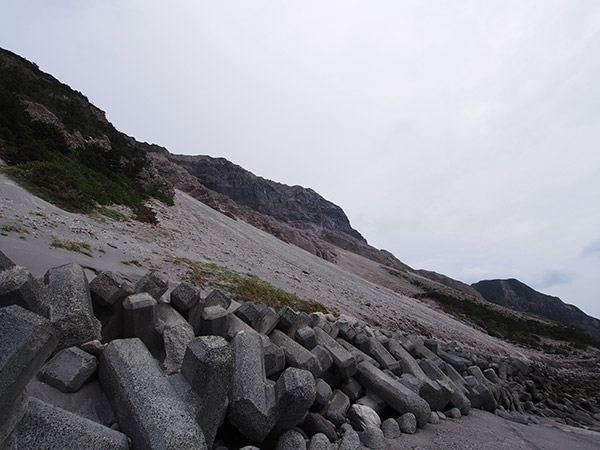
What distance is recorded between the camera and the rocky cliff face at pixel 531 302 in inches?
4198

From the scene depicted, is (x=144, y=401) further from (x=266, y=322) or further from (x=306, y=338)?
(x=306, y=338)

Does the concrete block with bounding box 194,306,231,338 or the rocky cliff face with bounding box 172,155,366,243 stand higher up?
the rocky cliff face with bounding box 172,155,366,243

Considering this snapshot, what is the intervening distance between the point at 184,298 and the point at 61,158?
13.1m

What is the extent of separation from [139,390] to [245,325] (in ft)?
5.91

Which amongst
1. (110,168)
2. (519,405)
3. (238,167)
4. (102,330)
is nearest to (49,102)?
(110,168)

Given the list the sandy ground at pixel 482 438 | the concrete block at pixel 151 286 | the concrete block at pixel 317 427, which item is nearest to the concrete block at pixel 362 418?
the sandy ground at pixel 482 438

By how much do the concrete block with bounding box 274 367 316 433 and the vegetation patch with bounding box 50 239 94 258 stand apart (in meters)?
5.33

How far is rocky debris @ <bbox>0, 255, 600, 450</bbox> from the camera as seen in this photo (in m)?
1.87

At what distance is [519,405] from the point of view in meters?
8.02

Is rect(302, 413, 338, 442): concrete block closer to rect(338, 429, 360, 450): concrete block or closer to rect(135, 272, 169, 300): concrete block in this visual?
rect(338, 429, 360, 450): concrete block

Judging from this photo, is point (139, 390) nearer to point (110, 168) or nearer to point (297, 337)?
point (297, 337)

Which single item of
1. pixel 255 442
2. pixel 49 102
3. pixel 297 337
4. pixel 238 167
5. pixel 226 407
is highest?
pixel 238 167

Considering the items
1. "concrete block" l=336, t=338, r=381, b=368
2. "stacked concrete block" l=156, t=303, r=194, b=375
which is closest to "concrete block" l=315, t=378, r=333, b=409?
"concrete block" l=336, t=338, r=381, b=368


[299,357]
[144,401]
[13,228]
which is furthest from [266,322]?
[13,228]
